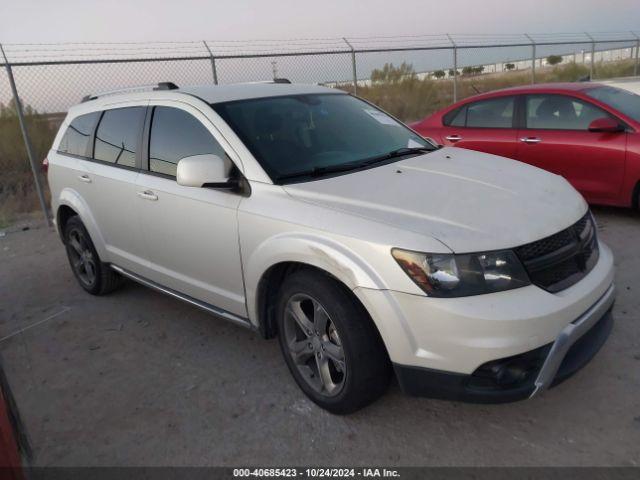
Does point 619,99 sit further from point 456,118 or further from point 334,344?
point 334,344

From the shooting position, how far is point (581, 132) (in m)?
5.87

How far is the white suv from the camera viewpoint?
244 centimetres

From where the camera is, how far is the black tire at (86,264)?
4852 mm

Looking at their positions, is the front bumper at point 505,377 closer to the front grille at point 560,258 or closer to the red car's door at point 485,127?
the front grille at point 560,258

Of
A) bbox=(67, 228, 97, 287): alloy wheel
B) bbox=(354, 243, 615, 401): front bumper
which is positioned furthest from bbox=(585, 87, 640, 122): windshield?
bbox=(67, 228, 97, 287): alloy wheel

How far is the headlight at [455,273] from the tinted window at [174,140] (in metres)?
1.48

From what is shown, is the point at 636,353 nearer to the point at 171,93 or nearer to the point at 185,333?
the point at 185,333

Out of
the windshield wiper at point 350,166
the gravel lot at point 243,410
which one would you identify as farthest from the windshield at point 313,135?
the gravel lot at point 243,410

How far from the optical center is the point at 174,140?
12.2ft

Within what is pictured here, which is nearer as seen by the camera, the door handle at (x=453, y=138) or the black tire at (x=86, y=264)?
the black tire at (x=86, y=264)

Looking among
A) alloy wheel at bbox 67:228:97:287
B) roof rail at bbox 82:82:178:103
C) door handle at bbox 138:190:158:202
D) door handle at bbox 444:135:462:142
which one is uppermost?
roof rail at bbox 82:82:178:103

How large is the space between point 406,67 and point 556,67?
9432 millimetres

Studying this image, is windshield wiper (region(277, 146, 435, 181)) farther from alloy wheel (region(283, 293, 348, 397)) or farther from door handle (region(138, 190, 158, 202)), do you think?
door handle (region(138, 190, 158, 202))

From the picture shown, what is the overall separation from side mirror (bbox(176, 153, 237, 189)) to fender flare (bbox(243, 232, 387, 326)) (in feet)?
1.53
